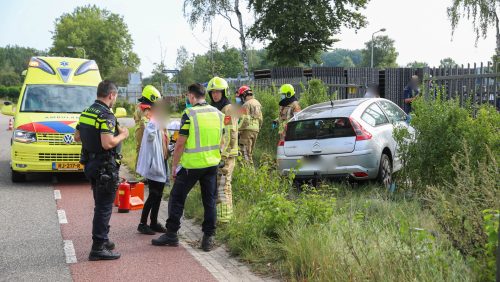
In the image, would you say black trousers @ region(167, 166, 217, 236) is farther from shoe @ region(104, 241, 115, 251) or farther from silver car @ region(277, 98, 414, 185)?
silver car @ region(277, 98, 414, 185)

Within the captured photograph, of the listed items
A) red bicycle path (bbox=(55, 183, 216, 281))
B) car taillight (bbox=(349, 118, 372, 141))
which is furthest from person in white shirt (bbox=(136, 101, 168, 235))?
car taillight (bbox=(349, 118, 372, 141))

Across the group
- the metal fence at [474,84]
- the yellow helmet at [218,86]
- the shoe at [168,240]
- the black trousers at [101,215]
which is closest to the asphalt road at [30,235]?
the black trousers at [101,215]

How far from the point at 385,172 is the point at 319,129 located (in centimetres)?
134

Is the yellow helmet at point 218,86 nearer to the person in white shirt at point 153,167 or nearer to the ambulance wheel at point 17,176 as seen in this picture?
the person in white shirt at point 153,167

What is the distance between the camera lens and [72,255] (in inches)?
242

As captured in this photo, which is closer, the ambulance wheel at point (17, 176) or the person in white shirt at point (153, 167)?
the person in white shirt at point (153, 167)

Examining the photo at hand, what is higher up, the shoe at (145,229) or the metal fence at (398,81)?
the metal fence at (398,81)

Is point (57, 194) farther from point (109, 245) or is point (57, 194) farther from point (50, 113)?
point (109, 245)

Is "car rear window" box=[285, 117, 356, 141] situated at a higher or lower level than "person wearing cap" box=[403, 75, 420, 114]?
lower

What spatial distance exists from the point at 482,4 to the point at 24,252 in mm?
27074

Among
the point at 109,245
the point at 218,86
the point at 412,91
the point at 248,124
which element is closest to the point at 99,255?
the point at 109,245

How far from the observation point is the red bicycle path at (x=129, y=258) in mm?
5438

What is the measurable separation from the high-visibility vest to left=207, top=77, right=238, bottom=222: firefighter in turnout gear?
617 mm

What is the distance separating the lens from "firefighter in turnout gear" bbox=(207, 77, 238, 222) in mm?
7020
